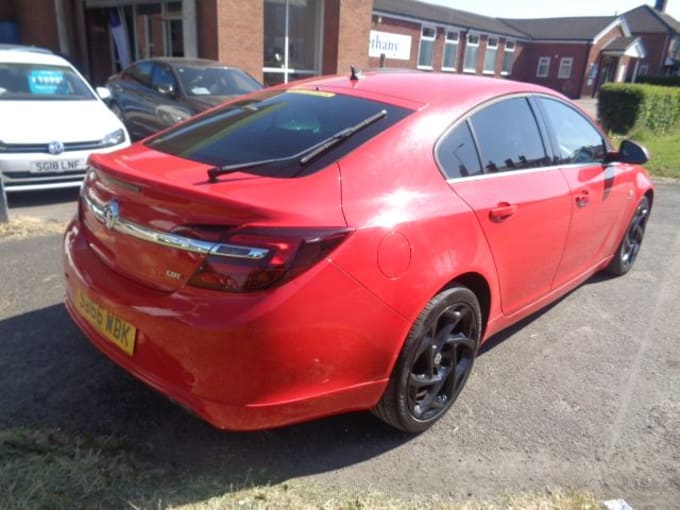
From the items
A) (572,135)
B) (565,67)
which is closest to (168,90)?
(572,135)

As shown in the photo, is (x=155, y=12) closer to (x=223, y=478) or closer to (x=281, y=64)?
(x=281, y=64)

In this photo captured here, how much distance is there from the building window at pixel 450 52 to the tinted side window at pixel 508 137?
31199 millimetres

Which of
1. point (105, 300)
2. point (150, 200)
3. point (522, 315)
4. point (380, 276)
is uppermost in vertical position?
point (150, 200)

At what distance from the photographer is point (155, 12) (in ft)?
53.1

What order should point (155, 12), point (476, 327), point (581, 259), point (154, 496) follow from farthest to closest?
point (155, 12), point (581, 259), point (476, 327), point (154, 496)

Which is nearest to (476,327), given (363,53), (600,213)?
(600,213)

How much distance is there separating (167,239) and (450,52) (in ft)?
112

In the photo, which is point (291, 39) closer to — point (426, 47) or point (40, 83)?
point (40, 83)

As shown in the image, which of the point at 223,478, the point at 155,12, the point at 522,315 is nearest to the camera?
the point at 223,478

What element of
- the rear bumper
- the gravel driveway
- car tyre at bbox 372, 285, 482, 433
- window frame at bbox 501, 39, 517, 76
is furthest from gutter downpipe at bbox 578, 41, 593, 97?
the rear bumper

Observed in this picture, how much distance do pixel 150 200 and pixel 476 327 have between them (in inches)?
67.8

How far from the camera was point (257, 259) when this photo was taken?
201 centimetres

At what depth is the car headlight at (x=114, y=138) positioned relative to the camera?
21.7 feet

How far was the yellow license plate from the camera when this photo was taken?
90.2 inches
